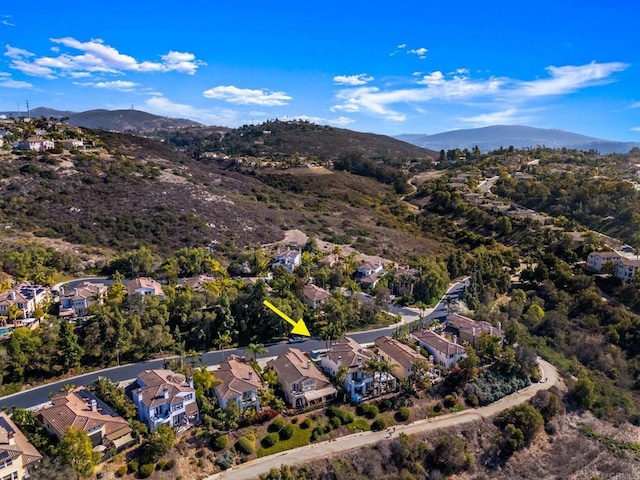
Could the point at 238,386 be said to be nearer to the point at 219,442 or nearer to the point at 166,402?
the point at 219,442

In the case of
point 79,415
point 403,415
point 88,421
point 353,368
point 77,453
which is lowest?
point 403,415

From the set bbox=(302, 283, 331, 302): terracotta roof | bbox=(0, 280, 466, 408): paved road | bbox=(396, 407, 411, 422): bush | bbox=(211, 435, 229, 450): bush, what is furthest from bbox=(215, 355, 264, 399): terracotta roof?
bbox=(302, 283, 331, 302): terracotta roof

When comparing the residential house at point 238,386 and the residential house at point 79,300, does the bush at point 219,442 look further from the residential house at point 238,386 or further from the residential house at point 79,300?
the residential house at point 79,300

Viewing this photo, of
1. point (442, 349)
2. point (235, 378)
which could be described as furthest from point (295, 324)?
point (442, 349)

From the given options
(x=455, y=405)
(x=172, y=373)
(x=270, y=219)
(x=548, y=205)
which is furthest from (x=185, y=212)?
(x=548, y=205)

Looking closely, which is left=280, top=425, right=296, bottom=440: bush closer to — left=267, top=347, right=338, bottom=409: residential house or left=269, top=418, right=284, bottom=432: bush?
left=269, top=418, right=284, bottom=432: bush

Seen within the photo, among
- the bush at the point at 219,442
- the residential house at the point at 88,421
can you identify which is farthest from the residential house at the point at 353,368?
the residential house at the point at 88,421
